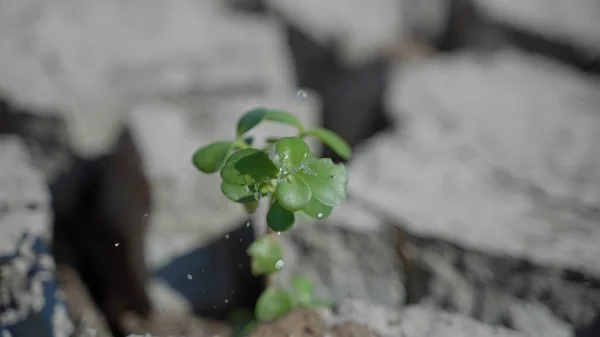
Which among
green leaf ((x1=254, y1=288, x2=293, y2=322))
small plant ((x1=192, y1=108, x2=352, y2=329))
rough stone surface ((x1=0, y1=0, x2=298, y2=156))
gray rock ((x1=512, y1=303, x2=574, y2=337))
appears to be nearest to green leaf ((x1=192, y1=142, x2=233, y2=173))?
small plant ((x1=192, y1=108, x2=352, y2=329))

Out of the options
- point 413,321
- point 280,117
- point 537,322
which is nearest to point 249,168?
point 280,117

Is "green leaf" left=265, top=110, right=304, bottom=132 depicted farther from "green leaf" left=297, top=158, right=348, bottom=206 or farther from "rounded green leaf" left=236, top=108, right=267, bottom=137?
"green leaf" left=297, top=158, right=348, bottom=206

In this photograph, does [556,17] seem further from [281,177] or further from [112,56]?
[281,177]

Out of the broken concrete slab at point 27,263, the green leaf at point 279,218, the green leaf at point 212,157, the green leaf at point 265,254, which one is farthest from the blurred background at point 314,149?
the green leaf at point 212,157

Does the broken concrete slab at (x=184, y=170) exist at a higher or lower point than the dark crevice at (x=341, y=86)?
higher

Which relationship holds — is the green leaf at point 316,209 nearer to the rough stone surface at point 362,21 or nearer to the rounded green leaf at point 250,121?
the rounded green leaf at point 250,121

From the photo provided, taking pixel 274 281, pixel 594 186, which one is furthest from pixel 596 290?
pixel 274 281
